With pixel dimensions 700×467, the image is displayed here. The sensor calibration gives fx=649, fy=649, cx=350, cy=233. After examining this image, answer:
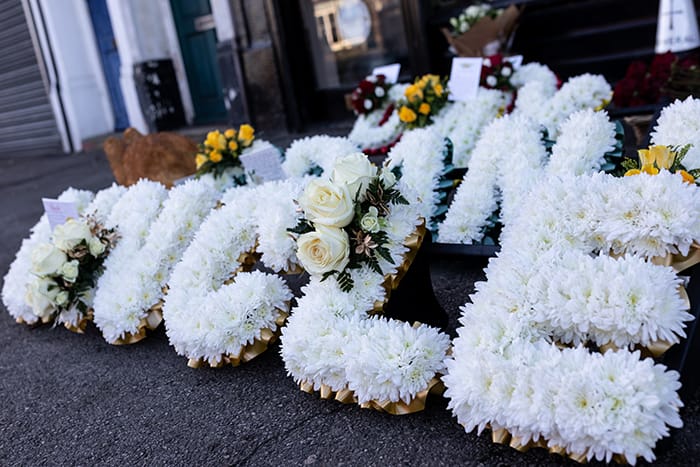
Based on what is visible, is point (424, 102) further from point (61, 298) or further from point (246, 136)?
point (61, 298)

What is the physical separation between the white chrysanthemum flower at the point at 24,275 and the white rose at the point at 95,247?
45 cm

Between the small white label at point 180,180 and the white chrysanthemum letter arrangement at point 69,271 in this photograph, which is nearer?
the white chrysanthemum letter arrangement at point 69,271

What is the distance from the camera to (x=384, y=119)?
4.89 metres

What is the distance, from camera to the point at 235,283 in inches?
84.1

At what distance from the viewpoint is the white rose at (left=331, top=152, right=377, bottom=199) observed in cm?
180

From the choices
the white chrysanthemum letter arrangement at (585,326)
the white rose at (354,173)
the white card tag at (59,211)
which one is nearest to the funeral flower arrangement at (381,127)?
the white card tag at (59,211)

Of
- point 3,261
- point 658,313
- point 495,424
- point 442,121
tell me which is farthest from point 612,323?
point 3,261

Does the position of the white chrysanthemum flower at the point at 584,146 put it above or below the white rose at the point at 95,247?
above

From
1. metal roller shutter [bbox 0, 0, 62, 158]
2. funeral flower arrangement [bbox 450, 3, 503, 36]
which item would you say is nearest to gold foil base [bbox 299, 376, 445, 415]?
funeral flower arrangement [bbox 450, 3, 503, 36]

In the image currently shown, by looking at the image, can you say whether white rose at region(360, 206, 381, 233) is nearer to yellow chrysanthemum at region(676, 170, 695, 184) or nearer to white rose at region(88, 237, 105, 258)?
yellow chrysanthemum at region(676, 170, 695, 184)

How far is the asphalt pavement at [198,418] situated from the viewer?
5.32 feet

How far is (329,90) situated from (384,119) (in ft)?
8.23

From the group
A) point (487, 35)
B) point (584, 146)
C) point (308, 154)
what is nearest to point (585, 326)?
point (584, 146)

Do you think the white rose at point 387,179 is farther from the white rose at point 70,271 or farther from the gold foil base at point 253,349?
the white rose at point 70,271
